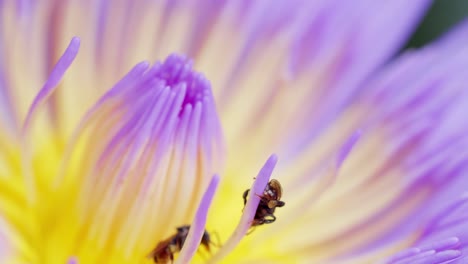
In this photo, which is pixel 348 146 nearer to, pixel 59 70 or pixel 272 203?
pixel 272 203

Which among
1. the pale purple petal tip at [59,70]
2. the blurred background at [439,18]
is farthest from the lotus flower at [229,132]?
the blurred background at [439,18]

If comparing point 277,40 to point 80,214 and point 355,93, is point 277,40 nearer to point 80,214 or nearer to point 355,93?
point 355,93

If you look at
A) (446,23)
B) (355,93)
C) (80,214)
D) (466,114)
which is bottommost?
(80,214)

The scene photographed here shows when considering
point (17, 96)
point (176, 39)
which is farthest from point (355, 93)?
point (17, 96)

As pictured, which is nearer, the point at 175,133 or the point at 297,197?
the point at 175,133

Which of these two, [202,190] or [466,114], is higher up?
[466,114]

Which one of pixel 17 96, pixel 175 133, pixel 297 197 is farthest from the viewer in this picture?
pixel 297 197

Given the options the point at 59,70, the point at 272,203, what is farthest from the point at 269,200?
the point at 59,70

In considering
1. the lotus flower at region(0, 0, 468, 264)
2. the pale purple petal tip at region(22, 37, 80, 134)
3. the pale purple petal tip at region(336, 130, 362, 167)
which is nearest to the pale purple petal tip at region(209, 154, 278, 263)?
the lotus flower at region(0, 0, 468, 264)
